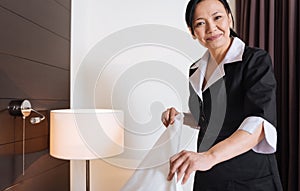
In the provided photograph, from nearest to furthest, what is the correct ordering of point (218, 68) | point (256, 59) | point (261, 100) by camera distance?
point (261, 100) → point (256, 59) → point (218, 68)

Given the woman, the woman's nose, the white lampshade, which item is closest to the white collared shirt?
the woman

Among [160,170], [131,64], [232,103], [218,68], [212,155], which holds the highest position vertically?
[131,64]

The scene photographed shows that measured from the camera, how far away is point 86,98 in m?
2.10

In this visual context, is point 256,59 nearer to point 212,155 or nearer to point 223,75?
point 223,75

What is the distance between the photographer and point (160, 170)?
1.10 metres

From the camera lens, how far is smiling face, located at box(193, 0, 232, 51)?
1058mm

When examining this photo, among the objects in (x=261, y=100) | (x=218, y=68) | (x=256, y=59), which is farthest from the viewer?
(x=218, y=68)

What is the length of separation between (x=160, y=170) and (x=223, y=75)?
1.30ft

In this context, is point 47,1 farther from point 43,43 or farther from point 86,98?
point 86,98

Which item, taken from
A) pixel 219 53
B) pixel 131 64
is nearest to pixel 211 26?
pixel 219 53

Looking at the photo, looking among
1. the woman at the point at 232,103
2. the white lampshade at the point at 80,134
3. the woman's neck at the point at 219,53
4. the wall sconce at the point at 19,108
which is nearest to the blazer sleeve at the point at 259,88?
the woman at the point at 232,103

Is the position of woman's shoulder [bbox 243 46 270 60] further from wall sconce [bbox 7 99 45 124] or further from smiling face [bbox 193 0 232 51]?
wall sconce [bbox 7 99 45 124]

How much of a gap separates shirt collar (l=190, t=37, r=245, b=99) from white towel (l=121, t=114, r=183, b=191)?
0.15m

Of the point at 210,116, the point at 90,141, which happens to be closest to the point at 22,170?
the point at 90,141
